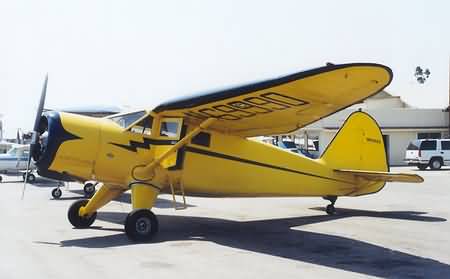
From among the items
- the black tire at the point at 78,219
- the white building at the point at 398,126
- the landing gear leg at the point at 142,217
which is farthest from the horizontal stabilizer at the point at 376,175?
the white building at the point at 398,126

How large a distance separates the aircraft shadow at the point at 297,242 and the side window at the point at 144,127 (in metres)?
1.92

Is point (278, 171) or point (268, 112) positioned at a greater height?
point (268, 112)

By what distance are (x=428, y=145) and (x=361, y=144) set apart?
1046 inches

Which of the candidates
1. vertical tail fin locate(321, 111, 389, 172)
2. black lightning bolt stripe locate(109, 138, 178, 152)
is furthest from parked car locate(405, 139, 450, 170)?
black lightning bolt stripe locate(109, 138, 178, 152)

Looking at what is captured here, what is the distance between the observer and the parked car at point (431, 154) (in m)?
37.5

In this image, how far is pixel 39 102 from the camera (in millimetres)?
10539

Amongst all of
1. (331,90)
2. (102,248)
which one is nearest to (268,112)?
(331,90)

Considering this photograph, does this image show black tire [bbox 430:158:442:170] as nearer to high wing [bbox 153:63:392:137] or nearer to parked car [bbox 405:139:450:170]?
parked car [bbox 405:139:450:170]

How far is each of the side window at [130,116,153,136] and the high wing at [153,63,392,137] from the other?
10.3 inches

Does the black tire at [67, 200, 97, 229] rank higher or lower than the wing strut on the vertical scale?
lower

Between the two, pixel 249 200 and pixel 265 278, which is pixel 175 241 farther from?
pixel 249 200

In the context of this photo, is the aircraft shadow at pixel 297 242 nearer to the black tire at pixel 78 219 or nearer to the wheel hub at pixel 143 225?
the wheel hub at pixel 143 225

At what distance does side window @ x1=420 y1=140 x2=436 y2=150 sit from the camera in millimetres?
37753

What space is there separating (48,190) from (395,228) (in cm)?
1470
